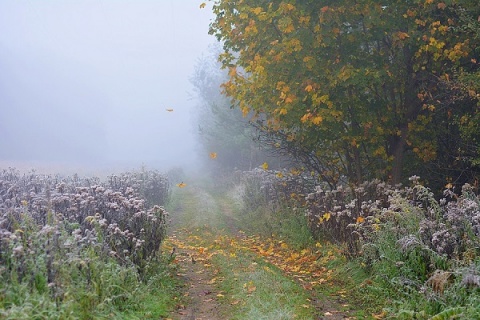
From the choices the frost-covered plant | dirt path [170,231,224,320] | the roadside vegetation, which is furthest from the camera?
dirt path [170,231,224,320]

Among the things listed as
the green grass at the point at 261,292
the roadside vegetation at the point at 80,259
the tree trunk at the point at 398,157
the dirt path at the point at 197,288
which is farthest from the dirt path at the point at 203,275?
the tree trunk at the point at 398,157

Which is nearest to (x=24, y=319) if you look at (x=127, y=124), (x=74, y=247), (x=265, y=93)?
(x=74, y=247)

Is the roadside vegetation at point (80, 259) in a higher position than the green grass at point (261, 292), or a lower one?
higher

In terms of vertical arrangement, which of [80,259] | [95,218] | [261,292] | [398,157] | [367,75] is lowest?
[261,292]

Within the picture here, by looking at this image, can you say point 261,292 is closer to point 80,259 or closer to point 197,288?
point 197,288

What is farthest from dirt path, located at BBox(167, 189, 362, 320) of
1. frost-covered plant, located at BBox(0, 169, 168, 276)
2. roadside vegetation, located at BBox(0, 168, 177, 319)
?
frost-covered plant, located at BBox(0, 169, 168, 276)

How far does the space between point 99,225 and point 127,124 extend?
138318mm

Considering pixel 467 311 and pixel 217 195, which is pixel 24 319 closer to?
pixel 467 311

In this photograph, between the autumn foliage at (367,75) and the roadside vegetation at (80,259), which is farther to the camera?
the autumn foliage at (367,75)

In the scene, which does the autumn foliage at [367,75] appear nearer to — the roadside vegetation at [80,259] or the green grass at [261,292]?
the green grass at [261,292]

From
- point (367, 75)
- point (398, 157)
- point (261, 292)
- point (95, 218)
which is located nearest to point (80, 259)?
point (95, 218)

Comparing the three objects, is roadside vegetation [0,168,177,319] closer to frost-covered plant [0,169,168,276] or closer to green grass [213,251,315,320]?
frost-covered plant [0,169,168,276]

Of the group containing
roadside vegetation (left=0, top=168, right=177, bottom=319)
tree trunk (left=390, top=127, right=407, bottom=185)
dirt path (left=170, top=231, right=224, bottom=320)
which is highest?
tree trunk (left=390, top=127, right=407, bottom=185)

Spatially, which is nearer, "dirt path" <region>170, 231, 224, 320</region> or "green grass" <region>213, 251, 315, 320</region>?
"green grass" <region>213, 251, 315, 320</region>
